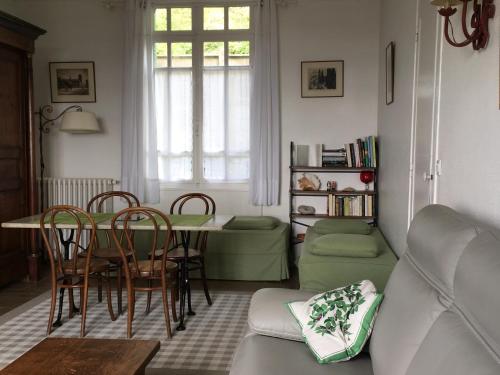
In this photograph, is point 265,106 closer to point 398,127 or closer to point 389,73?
point 389,73

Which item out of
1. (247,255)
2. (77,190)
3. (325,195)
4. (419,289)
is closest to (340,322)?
(419,289)

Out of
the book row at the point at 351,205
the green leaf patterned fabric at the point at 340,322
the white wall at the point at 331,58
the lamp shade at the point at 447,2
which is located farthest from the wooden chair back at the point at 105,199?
the lamp shade at the point at 447,2

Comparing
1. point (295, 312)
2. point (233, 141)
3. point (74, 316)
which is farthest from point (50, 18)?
point (295, 312)

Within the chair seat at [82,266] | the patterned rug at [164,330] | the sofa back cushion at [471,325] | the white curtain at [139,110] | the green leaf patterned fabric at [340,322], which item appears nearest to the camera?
the sofa back cushion at [471,325]

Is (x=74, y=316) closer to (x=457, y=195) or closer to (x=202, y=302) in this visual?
(x=202, y=302)

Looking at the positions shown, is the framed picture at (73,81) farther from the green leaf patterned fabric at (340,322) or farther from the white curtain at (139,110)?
the green leaf patterned fabric at (340,322)

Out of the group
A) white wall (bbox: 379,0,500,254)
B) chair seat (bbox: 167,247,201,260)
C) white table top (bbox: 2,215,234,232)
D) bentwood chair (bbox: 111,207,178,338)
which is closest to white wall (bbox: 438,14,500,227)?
white wall (bbox: 379,0,500,254)

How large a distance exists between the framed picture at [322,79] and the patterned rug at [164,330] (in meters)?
2.25

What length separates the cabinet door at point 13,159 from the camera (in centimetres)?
419

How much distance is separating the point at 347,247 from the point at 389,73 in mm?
1632

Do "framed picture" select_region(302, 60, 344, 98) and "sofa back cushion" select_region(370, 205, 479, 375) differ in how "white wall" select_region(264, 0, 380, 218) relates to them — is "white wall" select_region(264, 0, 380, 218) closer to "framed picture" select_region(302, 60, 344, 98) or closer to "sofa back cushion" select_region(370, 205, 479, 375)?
"framed picture" select_region(302, 60, 344, 98)

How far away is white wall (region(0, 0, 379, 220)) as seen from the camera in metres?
4.93

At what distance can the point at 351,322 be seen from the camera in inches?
72.3

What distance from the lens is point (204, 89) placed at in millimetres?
5098
